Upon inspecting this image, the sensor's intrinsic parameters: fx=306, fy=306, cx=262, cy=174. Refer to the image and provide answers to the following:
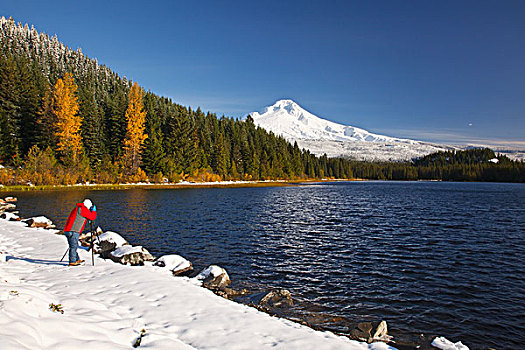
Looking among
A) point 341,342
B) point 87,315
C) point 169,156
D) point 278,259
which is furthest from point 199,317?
point 169,156

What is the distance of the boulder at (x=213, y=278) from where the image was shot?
13.6 m

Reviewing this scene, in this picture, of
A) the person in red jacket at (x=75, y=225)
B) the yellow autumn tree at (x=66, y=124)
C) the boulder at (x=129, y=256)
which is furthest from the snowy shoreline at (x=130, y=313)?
the yellow autumn tree at (x=66, y=124)

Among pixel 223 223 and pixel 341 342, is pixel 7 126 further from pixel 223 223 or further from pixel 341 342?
pixel 341 342

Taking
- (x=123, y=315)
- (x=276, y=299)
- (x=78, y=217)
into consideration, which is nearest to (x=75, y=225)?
(x=78, y=217)

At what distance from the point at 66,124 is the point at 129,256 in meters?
69.4

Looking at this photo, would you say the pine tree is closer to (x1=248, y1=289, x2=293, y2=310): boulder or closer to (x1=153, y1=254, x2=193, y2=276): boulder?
(x1=153, y1=254, x2=193, y2=276): boulder

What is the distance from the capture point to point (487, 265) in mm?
18625

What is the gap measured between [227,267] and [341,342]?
9.79 meters

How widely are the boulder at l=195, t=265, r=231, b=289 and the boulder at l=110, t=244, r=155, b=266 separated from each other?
12.3 feet

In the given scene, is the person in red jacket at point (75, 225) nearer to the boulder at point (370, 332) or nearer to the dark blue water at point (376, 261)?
the dark blue water at point (376, 261)

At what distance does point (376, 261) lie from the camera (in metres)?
19.2

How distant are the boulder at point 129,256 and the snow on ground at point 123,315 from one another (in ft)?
4.32

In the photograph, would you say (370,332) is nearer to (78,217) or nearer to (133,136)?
(78,217)

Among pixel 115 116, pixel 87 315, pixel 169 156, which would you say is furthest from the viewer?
pixel 169 156
